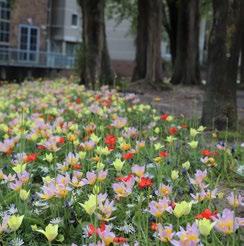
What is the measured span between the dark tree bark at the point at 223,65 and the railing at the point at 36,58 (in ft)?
114

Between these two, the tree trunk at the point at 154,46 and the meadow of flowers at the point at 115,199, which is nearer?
the meadow of flowers at the point at 115,199

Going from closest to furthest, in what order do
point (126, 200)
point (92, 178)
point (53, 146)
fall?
point (92, 178) < point (126, 200) < point (53, 146)

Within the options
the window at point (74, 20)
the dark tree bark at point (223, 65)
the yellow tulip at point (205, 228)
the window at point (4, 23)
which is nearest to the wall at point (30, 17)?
the window at point (4, 23)

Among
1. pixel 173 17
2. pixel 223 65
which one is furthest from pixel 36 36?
pixel 223 65

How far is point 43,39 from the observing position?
177 feet

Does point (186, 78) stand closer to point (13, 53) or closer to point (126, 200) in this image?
point (126, 200)

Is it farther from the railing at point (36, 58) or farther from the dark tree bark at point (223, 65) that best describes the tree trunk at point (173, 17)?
the dark tree bark at point (223, 65)

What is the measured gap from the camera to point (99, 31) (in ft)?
63.8

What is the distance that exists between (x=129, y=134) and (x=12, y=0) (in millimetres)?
25995

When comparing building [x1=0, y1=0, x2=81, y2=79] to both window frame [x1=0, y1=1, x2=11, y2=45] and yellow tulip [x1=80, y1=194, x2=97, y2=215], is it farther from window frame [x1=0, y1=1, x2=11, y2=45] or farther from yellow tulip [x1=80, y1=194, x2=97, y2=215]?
yellow tulip [x1=80, y1=194, x2=97, y2=215]

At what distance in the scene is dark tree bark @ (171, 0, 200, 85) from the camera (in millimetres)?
24391

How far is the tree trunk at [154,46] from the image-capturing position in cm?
1975

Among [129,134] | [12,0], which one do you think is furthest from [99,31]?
[129,134]

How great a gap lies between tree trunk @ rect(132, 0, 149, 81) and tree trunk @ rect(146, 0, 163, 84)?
2.55m
